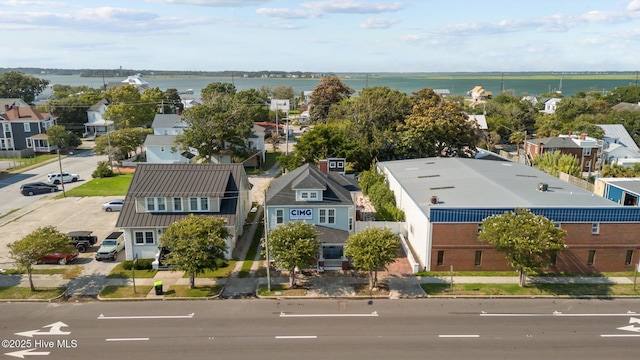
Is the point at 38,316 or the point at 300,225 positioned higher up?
the point at 300,225

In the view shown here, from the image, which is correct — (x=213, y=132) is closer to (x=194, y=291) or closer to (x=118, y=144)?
(x=118, y=144)

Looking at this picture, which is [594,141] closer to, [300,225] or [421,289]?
[421,289]

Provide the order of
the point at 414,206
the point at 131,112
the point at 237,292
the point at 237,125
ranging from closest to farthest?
the point at 237,292 < the point at 414,206 < the point at 237,125 < the point at 131,112

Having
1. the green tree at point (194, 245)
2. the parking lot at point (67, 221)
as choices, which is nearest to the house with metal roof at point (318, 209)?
the green tree at point (194, 245)

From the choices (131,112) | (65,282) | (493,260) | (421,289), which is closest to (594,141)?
(493,260)

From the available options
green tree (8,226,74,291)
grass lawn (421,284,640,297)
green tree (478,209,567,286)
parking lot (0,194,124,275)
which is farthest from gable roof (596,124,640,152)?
green tree (8,226,74,291)

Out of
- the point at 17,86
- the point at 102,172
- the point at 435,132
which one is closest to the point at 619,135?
the point at 435,132
